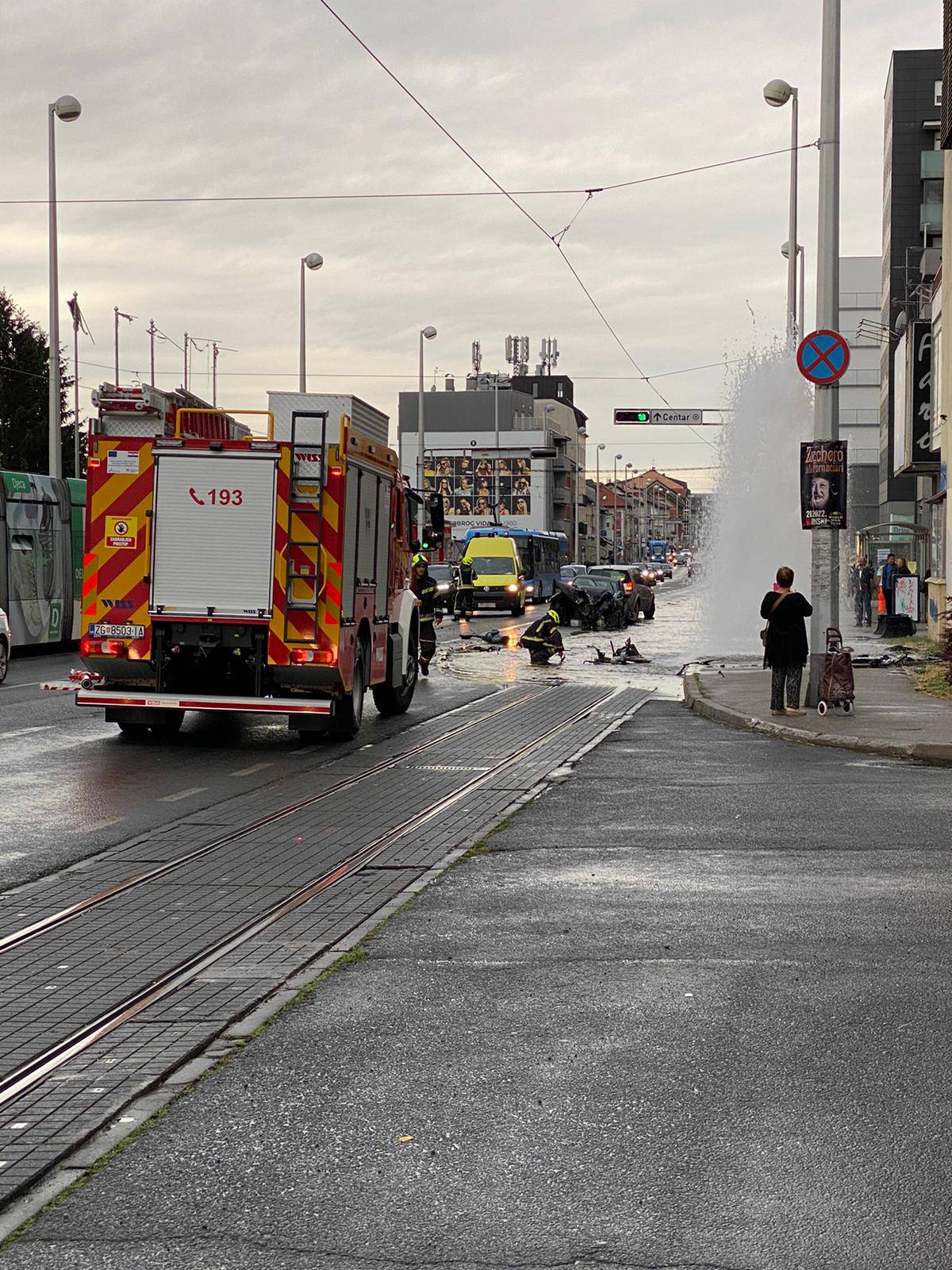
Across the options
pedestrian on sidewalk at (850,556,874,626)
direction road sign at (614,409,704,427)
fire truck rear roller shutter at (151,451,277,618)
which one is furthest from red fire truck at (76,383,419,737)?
pedestrian on sidewalk at (850,556,874,626)

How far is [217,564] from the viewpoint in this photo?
15.1 metres

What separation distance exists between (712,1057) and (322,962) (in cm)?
200

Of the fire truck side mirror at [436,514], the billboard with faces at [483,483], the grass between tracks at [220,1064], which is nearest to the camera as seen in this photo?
the grass between tracks at [220,1064]

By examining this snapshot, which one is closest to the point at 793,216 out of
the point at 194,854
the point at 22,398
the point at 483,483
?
the point at 194,854

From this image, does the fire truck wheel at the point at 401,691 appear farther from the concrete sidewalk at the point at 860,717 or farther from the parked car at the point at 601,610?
the parked car at the point at 601,610

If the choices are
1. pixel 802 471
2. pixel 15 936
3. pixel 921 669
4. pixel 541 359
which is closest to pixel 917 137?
pixel 921 669

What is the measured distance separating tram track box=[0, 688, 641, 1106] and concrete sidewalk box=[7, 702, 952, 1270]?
0.58m

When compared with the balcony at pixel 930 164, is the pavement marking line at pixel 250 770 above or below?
below

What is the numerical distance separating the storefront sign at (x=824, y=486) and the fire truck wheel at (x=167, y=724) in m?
7.04

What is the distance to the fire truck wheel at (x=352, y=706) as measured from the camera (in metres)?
15.7

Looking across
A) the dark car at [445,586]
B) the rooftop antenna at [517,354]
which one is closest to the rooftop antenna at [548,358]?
the rooftop antenna at [517,354]

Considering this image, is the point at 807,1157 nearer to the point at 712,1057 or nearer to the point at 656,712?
the point at 712,1057

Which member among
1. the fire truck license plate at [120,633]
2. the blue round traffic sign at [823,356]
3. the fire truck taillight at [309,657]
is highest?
the blue round traffic sign at [823,356]

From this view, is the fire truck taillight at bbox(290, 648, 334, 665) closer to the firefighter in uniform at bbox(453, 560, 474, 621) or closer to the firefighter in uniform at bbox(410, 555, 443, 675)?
the firefighter in uniform at bbox(410, 555, 443, 675)
